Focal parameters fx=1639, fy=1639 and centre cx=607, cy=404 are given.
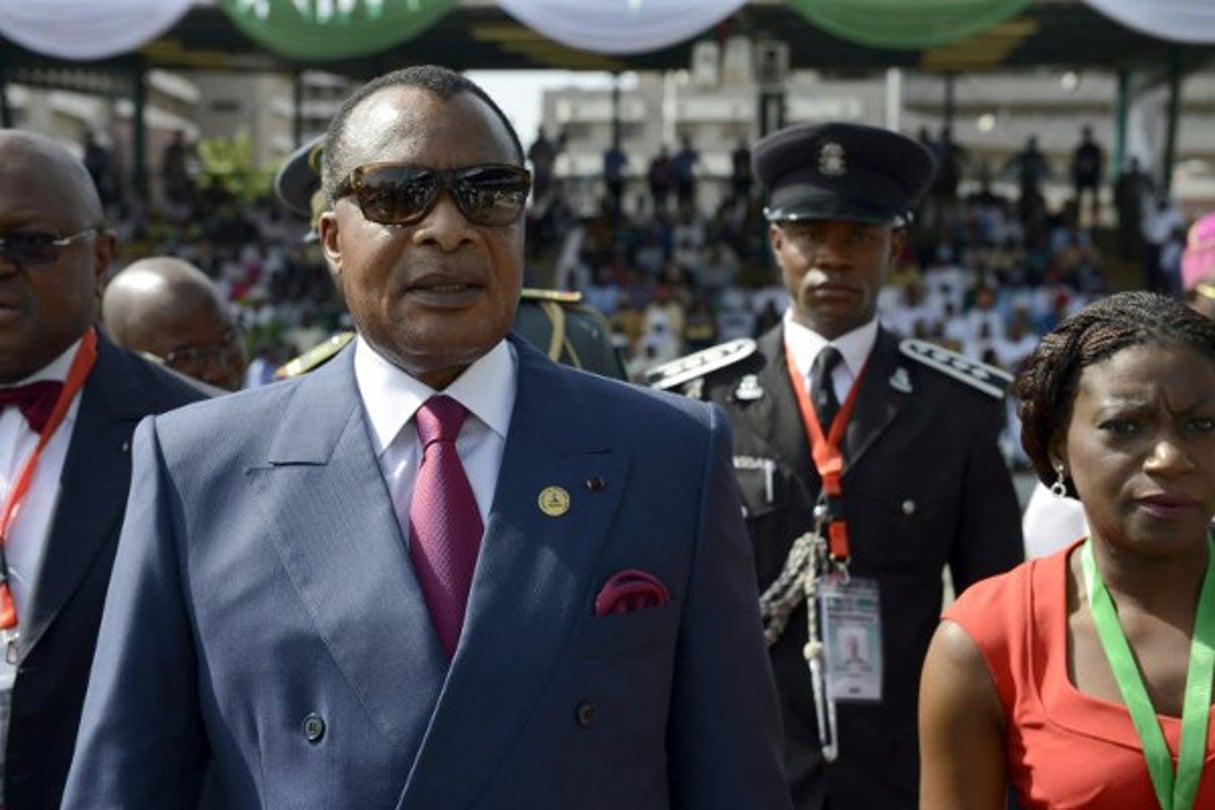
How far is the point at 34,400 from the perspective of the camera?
306cm

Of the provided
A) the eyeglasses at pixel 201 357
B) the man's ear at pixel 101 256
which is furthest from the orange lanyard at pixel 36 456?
the eyeglasses at pixel 201 357

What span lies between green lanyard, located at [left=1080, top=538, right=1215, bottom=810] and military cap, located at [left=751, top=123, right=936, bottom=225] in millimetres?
1887

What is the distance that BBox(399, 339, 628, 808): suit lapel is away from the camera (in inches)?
78.5

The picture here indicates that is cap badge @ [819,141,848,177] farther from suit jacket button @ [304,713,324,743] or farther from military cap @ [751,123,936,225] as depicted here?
suit jacket button @ [304,713,324,743]

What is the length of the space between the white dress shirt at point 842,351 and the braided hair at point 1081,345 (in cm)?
143

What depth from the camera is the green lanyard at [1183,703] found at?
2318 mm

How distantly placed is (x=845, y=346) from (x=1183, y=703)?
189cm

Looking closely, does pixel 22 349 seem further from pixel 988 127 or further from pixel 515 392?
pixel 988 127

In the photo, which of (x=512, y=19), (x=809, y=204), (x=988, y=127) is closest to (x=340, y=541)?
(x=809, y=204)

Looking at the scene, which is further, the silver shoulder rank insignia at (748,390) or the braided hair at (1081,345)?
the silver shoulder rank insignia at (748,390)

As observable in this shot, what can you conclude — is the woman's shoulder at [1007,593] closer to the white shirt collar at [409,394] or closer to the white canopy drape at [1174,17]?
the white shirt collar at [409,394]

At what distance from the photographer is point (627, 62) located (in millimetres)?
24328

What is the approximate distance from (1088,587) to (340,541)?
1191 mm

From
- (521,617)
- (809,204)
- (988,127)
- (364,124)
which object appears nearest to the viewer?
(521,617)
